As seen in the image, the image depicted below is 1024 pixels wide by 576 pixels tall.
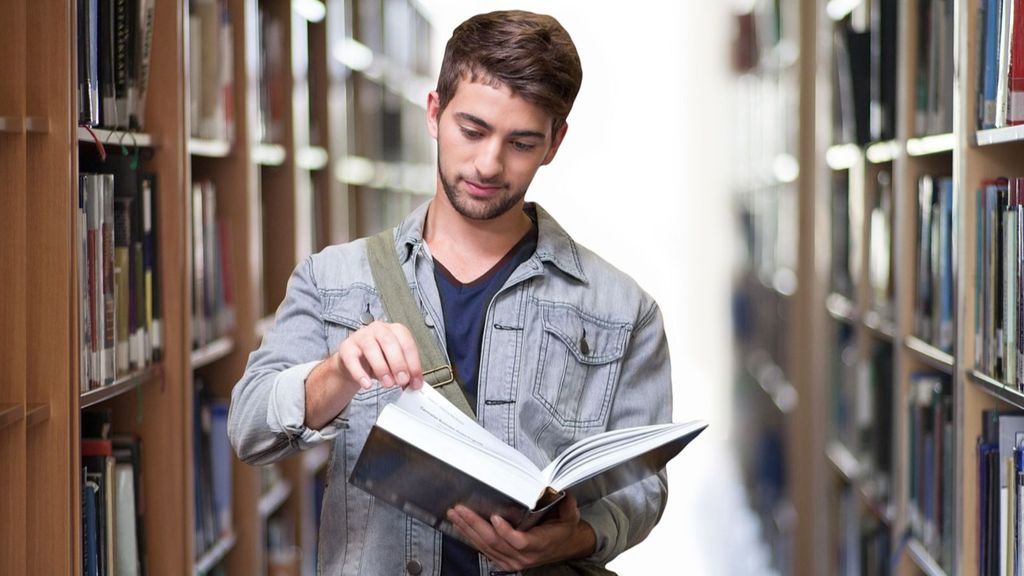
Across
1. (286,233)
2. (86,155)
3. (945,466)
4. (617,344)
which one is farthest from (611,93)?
(617,344)

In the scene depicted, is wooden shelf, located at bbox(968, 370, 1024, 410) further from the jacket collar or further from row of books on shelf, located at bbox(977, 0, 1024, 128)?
the jacket collar

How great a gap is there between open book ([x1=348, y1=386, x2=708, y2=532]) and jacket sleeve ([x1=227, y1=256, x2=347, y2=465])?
0.37ft

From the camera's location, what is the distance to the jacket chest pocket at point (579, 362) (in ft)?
5.11

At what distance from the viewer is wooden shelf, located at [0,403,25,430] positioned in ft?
5.41

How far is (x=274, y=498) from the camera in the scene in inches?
132

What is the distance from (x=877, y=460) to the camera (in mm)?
3186

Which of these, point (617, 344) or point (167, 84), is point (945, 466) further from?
point (167, 84)

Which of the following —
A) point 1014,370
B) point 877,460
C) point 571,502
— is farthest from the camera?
point 877,460

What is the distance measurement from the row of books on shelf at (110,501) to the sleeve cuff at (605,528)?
87 centimetres

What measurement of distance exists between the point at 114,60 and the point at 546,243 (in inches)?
35.4

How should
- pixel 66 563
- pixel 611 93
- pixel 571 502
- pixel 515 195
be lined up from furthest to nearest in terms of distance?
pixel 611 93 → pixel 66 563 → pixel 515 195 → pixel 571 502

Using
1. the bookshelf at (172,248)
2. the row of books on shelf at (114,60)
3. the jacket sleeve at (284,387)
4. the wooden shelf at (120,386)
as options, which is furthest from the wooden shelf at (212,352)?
the jacket sleeve at (284,387)

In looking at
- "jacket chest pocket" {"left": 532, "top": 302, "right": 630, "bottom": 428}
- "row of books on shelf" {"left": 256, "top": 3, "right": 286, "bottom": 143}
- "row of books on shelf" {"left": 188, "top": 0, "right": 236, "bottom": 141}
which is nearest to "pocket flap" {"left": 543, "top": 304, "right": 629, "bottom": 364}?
"jacket chest pocket" {"left": 532, "top": 302, "right": 630, "bottom": 428}

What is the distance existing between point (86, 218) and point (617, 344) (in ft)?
2.94
